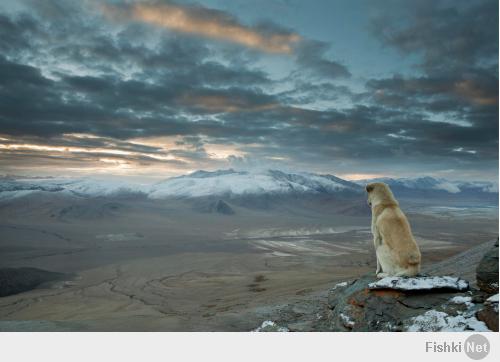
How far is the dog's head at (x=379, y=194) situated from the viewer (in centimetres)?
615

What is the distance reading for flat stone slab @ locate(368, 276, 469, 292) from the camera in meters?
5.20

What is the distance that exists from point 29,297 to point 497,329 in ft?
91.9

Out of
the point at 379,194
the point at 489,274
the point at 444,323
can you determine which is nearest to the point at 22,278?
the point at 379,194

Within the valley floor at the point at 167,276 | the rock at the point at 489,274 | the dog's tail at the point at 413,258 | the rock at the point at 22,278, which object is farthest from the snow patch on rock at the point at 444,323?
the rock at the point at 22,278

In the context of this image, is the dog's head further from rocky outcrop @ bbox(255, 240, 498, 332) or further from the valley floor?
the valley floor

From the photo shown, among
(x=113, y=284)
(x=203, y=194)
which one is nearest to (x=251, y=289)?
(x=113, y=284)

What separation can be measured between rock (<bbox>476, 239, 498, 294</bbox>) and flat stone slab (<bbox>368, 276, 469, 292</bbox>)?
395 mm

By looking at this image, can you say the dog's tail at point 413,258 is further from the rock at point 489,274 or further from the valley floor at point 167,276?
the valley floor at point 167,276

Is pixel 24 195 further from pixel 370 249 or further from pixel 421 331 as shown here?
pixel 421 331

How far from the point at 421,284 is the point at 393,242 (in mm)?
741

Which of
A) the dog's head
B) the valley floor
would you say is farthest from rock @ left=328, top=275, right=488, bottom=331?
the valley floor

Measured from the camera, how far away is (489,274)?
15.7ft

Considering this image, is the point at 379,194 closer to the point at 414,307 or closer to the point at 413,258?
the point at 413,258

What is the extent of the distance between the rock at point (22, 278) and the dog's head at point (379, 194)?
28903 mm
